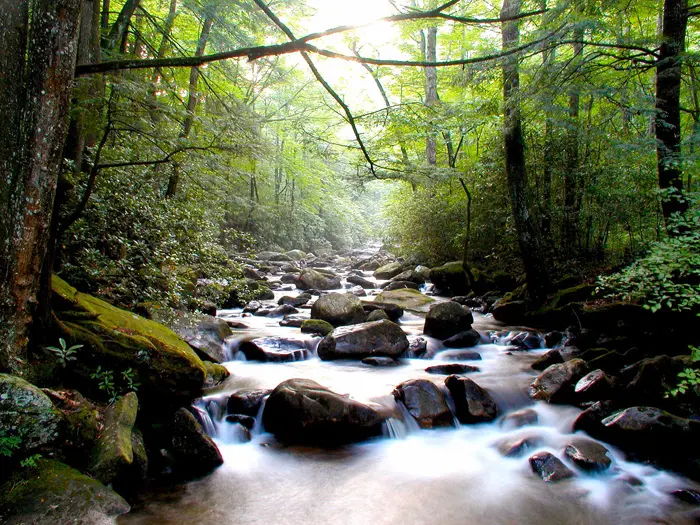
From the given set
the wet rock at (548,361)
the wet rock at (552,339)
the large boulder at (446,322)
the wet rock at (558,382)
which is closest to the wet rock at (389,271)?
the large boulder at (446,322)

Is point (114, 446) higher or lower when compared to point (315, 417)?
higher

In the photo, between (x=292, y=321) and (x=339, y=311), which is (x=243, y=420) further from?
(x=292, y=321)

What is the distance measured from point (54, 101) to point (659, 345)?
855 cm

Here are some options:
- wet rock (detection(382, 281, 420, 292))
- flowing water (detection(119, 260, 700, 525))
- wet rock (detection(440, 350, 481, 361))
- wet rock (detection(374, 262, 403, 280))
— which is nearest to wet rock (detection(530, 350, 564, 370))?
wet rock (detection(440, 350, 481, 361))

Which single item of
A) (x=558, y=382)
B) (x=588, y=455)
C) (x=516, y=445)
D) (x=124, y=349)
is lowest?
(x=516, y=445)

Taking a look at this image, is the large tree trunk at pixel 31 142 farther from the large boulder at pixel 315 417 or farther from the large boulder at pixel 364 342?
the large boulder at pixel 364 342

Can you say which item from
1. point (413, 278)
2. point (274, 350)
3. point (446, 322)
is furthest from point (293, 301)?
Answer: point (413, 278)

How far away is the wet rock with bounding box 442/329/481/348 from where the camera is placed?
827 cm

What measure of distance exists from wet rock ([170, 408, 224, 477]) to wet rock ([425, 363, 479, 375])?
3.73 metres

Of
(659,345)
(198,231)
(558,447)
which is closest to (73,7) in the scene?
(198,231)

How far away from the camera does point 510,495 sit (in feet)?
13.2

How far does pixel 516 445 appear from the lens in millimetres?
4852

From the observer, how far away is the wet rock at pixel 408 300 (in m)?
Result: 11.4

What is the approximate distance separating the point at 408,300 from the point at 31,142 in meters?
10.0
